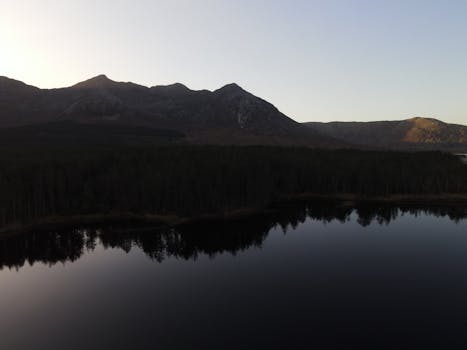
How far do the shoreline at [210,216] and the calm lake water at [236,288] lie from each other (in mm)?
5398

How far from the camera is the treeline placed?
94.7 metres

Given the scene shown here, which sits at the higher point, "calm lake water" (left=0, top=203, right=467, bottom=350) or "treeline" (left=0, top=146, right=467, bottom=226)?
"treeline" (left=0, top=146, right=467, bottom=226)

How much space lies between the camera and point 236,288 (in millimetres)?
54969

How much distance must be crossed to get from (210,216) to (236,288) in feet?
159

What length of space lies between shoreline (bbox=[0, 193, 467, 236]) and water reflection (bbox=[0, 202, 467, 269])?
3.78m

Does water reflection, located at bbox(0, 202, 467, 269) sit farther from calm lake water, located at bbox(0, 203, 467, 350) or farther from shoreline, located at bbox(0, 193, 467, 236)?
shoreline, located at bbox(0, 193, 467, 236)

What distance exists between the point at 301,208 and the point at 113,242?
58.4 meters

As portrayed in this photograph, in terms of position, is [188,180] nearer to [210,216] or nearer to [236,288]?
[210,216]

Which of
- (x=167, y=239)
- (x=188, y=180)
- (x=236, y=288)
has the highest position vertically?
(x=188, y=180)

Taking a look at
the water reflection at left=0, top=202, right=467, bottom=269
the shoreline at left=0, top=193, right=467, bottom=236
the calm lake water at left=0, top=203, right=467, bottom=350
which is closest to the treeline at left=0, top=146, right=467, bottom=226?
the shoreline at left=0, top=193, right=467, bottom=236

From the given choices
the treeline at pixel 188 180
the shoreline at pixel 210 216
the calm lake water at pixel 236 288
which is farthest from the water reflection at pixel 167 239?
the treeline at pixel 188 180

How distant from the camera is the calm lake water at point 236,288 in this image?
4156 centimetres

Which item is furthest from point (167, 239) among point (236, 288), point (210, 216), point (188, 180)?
point (236, 288)

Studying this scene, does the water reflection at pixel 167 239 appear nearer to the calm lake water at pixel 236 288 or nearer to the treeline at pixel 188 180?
the calm lake water at pixel 236 288
